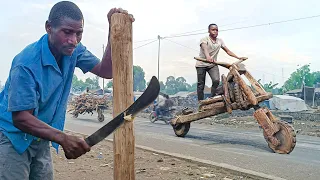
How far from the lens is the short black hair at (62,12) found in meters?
2.35

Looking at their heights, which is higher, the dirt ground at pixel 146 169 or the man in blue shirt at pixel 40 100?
the man in blue shirt at pixel 40 100

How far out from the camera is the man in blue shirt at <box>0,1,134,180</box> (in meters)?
2.15

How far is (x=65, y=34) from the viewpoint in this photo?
2.37 metres

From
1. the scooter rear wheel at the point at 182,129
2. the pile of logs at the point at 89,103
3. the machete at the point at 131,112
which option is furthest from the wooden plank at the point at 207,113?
the pile of logs at the point at 89,103

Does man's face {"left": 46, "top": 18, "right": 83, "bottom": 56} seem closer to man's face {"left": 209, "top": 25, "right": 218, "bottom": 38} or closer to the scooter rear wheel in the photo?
man's face {"left": 209, "top": 25, "right": 218, "bottom": 38}

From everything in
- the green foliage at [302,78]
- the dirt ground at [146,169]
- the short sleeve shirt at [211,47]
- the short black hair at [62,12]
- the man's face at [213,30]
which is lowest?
the dirt ground at [146,169]

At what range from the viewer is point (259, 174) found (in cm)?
478

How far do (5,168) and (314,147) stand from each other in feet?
23.0

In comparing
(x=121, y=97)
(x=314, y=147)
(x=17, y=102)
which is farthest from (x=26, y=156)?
(x=314, y=147)

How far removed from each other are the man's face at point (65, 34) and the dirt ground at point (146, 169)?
2885mm

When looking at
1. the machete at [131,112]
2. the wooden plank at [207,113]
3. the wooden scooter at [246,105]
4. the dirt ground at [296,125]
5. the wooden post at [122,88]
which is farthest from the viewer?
the dirt ground at [296,125]

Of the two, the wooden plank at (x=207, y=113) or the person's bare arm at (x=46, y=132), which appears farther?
the wooden plank at (x=207, y=113)

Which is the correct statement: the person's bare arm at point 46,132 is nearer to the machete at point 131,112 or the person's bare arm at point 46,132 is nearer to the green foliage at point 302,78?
the machete at point 131,112

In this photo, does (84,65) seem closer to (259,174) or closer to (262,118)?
(259,174)
